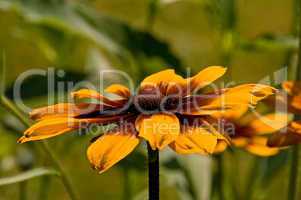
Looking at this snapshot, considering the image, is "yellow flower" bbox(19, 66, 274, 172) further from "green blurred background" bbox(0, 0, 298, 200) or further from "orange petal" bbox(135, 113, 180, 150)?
"green blurred background" bbox(0, 0, 298, 200)

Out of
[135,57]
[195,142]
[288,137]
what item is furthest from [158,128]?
[135,57]

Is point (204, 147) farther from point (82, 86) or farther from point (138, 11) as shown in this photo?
point (138, 11)

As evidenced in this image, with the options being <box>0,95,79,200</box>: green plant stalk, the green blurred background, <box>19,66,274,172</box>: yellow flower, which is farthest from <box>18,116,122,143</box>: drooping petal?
the green blurred background

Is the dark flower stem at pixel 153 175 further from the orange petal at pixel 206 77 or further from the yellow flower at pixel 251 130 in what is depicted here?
the yellow flower at pixel 251 130

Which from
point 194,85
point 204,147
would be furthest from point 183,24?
point 204,147

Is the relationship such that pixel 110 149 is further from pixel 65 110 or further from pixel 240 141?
pixel 240 141

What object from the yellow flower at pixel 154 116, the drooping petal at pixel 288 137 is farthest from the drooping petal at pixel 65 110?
the drooping petal at pixel 288 137
